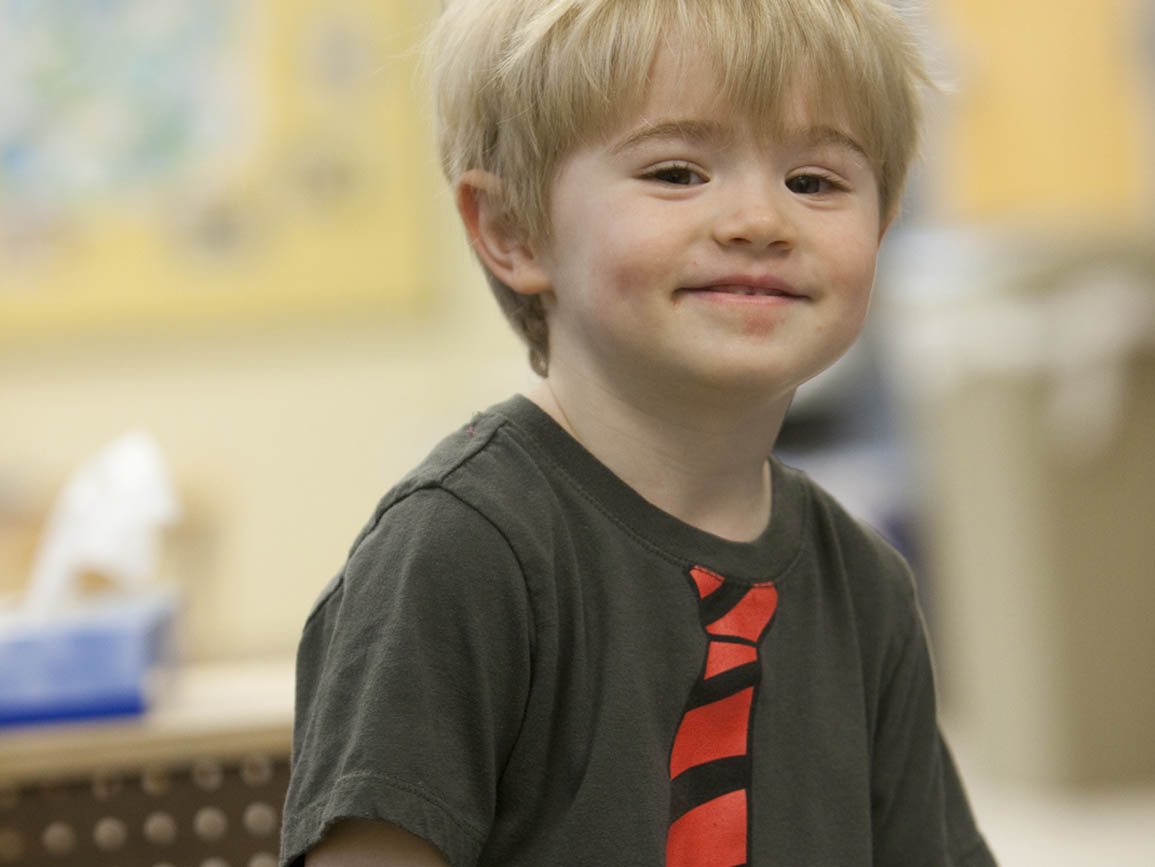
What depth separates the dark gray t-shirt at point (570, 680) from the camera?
62cm

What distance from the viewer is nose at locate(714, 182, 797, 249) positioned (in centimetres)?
66

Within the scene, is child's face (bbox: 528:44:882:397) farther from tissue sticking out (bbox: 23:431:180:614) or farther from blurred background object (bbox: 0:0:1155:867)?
blurred background object (bbox: 0:0:1155:867)

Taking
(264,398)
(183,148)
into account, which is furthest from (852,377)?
(183,148)

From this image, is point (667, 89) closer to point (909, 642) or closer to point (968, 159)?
point (909, 642)

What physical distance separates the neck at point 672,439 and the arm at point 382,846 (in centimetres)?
21

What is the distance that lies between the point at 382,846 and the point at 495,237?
32 centimetres

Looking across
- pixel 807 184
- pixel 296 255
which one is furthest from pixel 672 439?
pixel 296 255

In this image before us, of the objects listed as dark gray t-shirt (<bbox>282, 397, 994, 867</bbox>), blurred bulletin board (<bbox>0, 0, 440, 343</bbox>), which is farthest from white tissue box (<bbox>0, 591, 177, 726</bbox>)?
blurred bulletin board (<bbox>0, 0, 440, 343</bbox>)

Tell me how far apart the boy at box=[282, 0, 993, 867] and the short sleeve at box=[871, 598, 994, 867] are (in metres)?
0.05

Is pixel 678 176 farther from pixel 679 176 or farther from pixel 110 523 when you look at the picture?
pixel 110 523

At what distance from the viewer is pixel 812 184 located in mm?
710

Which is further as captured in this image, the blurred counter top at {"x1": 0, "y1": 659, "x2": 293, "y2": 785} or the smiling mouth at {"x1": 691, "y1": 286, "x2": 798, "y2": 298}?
the blurred counter top at {"x1": 0, "y1": 659, "x2": 293, "y2": 785}

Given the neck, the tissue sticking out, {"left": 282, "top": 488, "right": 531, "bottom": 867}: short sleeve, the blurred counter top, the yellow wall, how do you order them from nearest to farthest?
{"left": 282, "top": 488, "right": 531, "bottom": 867}: short sleeve
the neck
the blurred counter top
the tissue sticking out
the yellow wall

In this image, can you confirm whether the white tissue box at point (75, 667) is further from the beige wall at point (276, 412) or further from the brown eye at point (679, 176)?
the beige wall at point (276, 412)
